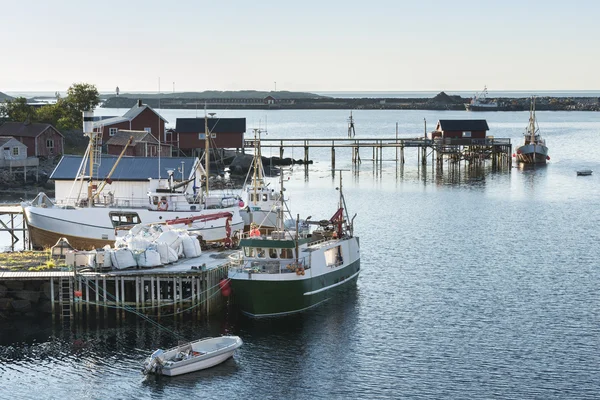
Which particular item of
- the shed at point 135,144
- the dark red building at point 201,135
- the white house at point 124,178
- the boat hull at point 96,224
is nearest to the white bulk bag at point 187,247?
the boat hull at point 96,224

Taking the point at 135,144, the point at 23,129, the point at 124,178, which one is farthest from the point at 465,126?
the point at 124,178

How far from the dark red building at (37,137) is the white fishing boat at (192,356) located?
193ft

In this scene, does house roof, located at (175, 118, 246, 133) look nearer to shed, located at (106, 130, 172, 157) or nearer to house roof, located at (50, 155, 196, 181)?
shed, located at (106, 130, 172, 157)

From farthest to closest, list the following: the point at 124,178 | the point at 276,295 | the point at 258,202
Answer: the point at 258,202
the point at 124,178
the point at 276,295

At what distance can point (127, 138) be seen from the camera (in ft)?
299

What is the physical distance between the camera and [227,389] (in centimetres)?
3753

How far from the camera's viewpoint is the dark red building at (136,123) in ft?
326

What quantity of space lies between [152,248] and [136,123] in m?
55.3

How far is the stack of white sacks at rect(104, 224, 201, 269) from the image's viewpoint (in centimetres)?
4641

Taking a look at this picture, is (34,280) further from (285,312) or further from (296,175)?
(296,175)

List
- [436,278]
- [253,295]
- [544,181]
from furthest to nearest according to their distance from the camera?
[544,181] < [436,278] < [253,295]

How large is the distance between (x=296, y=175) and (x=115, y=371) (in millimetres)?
70678

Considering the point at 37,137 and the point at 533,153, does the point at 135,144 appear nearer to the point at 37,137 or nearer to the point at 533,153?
the point at 37,137

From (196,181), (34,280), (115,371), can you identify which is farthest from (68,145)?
(115,371)
